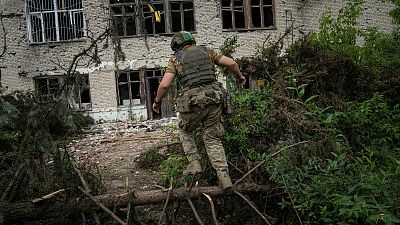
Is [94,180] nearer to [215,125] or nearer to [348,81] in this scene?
[215,125]

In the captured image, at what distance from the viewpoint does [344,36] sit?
738 centimetres

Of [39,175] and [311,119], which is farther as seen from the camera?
[311,119]

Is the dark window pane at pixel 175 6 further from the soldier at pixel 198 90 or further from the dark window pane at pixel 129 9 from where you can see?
the soldier at pixel 198 90

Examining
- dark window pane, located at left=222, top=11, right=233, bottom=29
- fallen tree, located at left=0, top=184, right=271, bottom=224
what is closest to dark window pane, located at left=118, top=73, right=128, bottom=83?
dark window pane, located at left=222, top=11, right=233, bottom=29

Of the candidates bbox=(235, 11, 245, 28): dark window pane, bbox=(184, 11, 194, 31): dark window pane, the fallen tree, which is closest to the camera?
the fallen tree

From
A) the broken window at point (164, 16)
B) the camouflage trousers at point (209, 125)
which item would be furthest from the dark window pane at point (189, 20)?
the camouflage trousers at point (209, 125)

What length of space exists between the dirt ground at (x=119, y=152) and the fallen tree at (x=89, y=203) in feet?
1.83

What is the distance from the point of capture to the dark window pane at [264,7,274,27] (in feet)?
53.7

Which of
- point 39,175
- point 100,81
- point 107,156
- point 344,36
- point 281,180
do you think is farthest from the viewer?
point 100,81

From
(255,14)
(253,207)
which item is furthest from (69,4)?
(253,207)

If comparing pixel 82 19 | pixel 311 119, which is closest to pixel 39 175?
pixel 311 119

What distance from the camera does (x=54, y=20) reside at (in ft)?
51.2

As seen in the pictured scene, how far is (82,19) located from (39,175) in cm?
1290

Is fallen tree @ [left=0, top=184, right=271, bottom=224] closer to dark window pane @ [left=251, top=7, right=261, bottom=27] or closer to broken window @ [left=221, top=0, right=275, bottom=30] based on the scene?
broken window @ [left=221, top=0, right=275, bottom=30]
